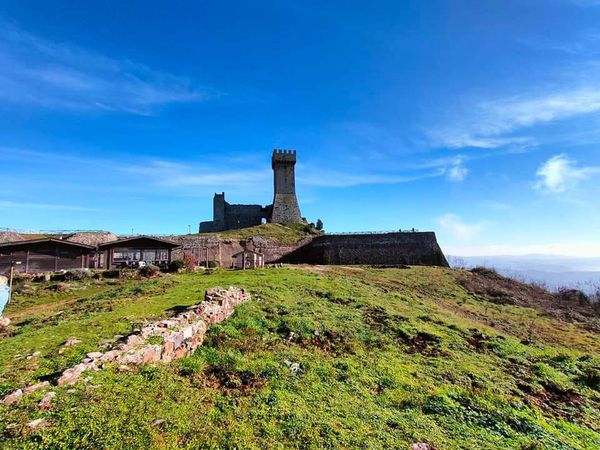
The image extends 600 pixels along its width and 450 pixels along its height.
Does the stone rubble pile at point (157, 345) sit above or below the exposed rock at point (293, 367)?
above

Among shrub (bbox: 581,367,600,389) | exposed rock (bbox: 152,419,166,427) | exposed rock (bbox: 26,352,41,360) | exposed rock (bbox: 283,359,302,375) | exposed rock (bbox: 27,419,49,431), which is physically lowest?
shrub (bbox: 581,367,600,389)

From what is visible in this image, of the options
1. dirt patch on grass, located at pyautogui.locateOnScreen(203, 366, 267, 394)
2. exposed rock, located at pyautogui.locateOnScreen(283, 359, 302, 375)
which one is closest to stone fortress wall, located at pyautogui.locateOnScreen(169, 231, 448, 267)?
exposed rock, located at pyautogui.locateOnScreen(283, 359, 302, 375)

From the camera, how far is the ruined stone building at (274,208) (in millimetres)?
67250

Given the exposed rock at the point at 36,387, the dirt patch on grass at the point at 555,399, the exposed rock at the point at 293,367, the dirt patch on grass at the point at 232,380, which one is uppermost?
the exposed rock at the point at 36,387

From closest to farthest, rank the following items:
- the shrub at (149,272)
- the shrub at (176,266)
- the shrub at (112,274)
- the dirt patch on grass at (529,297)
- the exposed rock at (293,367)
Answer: the exposed rock at (293,367) → the shrub at (112,274) → the shrub at (149,272) → the dirt patch on grass at (529,297) → the shrub at (176,266)

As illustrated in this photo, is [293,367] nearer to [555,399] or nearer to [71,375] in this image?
[71,375]

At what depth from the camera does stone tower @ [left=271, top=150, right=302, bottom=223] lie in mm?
67250

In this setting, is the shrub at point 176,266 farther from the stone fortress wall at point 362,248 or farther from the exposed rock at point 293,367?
the exposed rock at point 293,367

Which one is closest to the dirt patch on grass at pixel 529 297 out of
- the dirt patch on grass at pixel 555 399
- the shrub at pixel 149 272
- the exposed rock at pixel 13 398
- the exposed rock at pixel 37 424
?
the dirt patch on grass at pixel 555 399

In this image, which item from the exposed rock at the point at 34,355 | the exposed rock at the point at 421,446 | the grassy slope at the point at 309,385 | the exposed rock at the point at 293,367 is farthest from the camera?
the exposed rock at the point at 293,367

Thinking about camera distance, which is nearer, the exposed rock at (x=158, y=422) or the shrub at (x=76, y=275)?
the exposed rock at (x=158, y=422)

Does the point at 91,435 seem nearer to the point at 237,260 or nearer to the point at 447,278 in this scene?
the point at 447,278

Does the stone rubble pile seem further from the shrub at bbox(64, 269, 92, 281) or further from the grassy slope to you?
the shrub at bbox(64, 269, 92, 281)

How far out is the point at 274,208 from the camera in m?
66.9
